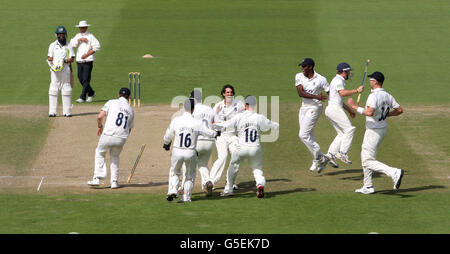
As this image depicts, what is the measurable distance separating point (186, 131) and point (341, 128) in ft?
14.4

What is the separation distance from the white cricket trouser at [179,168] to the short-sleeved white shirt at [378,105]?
11.8 feet

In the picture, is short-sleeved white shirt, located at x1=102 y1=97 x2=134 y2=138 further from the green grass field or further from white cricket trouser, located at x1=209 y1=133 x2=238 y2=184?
white cricket trouser, located at x1=209 y1=133 x2=238 y2=184

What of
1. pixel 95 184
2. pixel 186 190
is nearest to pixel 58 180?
pixel 95 184

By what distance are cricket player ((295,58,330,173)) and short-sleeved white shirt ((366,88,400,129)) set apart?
209cm

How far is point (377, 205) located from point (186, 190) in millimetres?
3578

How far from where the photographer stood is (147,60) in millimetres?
31531

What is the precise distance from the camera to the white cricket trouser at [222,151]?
1705cm

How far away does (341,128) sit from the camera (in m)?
18.5

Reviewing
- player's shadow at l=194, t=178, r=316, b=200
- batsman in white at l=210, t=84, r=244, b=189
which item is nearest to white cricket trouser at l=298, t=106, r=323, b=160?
player's shadow at l=194, t=178, r=316, b=200

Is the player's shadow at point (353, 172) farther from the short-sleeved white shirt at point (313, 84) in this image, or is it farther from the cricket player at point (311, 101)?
the short-sleeved white shirt at point (313, 84)

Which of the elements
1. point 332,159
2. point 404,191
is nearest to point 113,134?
point 332,159

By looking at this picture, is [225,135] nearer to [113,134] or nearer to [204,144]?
[204,144]

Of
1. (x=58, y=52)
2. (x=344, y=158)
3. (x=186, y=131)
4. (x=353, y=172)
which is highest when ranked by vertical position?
(x=58, y=52)

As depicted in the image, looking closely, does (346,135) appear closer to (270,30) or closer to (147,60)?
(147,60)
